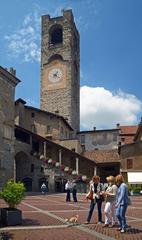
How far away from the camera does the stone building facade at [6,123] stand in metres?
36.6

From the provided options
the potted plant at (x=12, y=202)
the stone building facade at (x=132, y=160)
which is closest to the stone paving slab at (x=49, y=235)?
the potted plant at (x=12, y=202)

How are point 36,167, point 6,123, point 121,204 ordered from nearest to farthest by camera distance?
point 121,204
point 6,123
point 36,167

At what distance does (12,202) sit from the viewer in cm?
1141

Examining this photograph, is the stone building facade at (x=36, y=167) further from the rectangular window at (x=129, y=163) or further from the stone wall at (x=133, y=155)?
the rectangular window at (x=129, y=163)

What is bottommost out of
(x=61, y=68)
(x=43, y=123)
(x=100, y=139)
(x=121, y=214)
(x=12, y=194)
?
(x=121, y=214)

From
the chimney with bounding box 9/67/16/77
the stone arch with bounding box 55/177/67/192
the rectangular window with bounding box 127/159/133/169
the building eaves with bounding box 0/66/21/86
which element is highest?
the chimney with bounding box 9/67/16/77

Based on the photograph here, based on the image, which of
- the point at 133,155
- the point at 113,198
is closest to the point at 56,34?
the point at 133,155

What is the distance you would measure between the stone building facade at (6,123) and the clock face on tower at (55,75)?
107ft

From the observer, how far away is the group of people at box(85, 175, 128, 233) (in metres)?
9.97

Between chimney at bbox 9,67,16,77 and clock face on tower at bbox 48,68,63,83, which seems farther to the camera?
clock face on tower at bbox 48,68,63,83

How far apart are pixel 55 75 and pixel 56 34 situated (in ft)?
32.7

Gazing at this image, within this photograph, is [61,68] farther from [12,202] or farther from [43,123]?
[12,202]

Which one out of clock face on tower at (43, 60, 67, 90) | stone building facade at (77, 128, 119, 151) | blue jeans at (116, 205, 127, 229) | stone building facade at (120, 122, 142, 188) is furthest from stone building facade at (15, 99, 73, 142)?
blue jeans at (116, 205, 127, 229)

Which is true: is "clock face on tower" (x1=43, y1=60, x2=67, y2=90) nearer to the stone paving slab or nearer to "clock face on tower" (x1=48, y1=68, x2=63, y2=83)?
"clock face on tower" (x1=48, y1=68, x2=63, y2=83)
